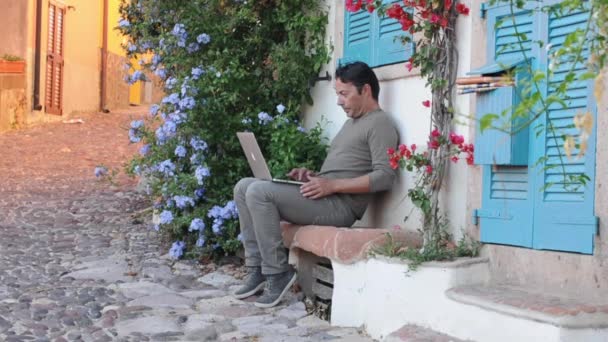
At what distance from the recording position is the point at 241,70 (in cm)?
645

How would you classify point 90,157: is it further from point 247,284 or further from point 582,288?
point 582,288

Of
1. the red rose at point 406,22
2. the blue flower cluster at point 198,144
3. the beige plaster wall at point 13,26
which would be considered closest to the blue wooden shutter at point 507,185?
the red rose at point 406,22

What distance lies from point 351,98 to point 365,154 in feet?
1.15

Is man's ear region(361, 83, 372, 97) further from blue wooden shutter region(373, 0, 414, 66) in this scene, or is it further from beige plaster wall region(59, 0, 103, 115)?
beige plaster wall region(59, 0, 103, 115)

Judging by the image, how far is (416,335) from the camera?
4055 mm

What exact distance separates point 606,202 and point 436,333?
981mm

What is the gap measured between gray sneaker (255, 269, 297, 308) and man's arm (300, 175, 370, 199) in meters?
0.50

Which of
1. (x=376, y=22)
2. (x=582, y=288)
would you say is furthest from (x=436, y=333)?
(x=376, y=22)

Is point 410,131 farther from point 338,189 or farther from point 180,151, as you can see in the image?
point 180,151

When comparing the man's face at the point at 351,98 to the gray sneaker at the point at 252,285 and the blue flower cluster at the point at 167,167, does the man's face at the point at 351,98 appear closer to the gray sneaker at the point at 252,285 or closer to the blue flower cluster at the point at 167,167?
the gray sneaker at the point at 252,285

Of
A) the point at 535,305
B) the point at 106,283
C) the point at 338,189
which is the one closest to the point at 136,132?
the point at 106,283

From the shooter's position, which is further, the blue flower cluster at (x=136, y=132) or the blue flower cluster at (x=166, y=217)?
the blue flower cluster at (x=136, y=132)

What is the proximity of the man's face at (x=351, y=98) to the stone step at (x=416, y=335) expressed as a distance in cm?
157

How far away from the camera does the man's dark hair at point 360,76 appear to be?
5.24 metres
